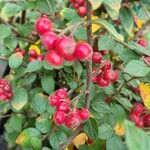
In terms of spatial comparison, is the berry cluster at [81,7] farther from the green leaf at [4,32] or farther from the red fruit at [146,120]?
the red fruit at [146,120]

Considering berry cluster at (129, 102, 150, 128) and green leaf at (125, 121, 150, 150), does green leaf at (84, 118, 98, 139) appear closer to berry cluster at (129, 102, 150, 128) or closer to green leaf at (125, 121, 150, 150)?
berry cluster at (129, 102, 150, 128)

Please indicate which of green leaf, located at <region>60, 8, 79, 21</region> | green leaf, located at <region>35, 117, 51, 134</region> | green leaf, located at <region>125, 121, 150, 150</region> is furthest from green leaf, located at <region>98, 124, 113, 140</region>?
green leaf, located at <region>125, 121, 150, 150</region>

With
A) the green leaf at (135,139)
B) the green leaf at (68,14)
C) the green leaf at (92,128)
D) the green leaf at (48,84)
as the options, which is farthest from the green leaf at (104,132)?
the green leaf at (135,139)

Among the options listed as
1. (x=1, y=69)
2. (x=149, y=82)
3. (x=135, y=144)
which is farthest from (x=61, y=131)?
(x=1, y=69)

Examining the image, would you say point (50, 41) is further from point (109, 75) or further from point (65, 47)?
point (109, 75)

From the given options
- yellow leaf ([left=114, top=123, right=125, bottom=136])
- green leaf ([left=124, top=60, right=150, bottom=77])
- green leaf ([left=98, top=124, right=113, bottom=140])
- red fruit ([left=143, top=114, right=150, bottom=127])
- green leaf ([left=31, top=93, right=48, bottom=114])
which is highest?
green leaf ([left=124, top=60, right=150, bottom=77])
